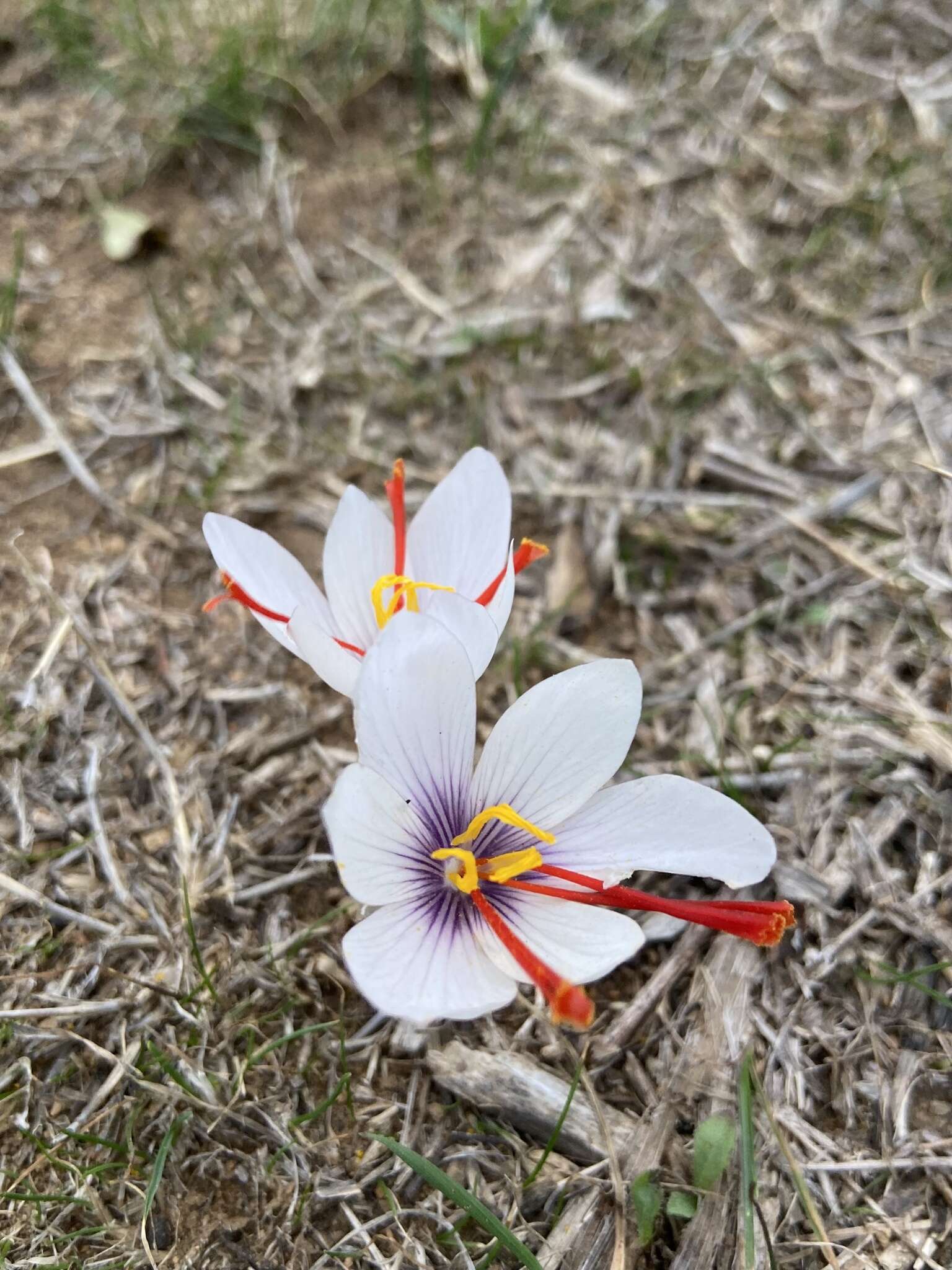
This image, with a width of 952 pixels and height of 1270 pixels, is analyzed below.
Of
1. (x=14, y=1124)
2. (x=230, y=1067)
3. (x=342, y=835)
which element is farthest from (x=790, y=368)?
(x=14, y=1124)

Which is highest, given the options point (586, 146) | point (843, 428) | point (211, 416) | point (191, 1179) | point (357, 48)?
point (357, 48)

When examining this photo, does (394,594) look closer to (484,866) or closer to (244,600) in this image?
(244,600)

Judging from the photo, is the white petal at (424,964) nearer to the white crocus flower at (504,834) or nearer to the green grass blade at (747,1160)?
the white crocus flower at (504,834)

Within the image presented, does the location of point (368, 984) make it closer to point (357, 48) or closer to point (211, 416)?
point (211, 416)

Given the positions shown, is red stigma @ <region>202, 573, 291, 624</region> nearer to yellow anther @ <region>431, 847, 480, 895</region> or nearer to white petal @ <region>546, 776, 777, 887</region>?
yellow anther @ <region>431, 847, 480, 895</region>

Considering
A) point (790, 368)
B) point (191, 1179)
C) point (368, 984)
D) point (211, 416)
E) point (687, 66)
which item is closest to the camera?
point (368, 984)

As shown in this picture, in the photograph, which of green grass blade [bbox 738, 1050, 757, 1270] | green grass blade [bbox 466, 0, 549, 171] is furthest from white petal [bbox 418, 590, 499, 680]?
green grass blade [bbox 466, 0, 549, 171]

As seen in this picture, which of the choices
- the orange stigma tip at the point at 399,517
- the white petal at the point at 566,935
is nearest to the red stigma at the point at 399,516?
the orange stigma tip at the point at 399,517
